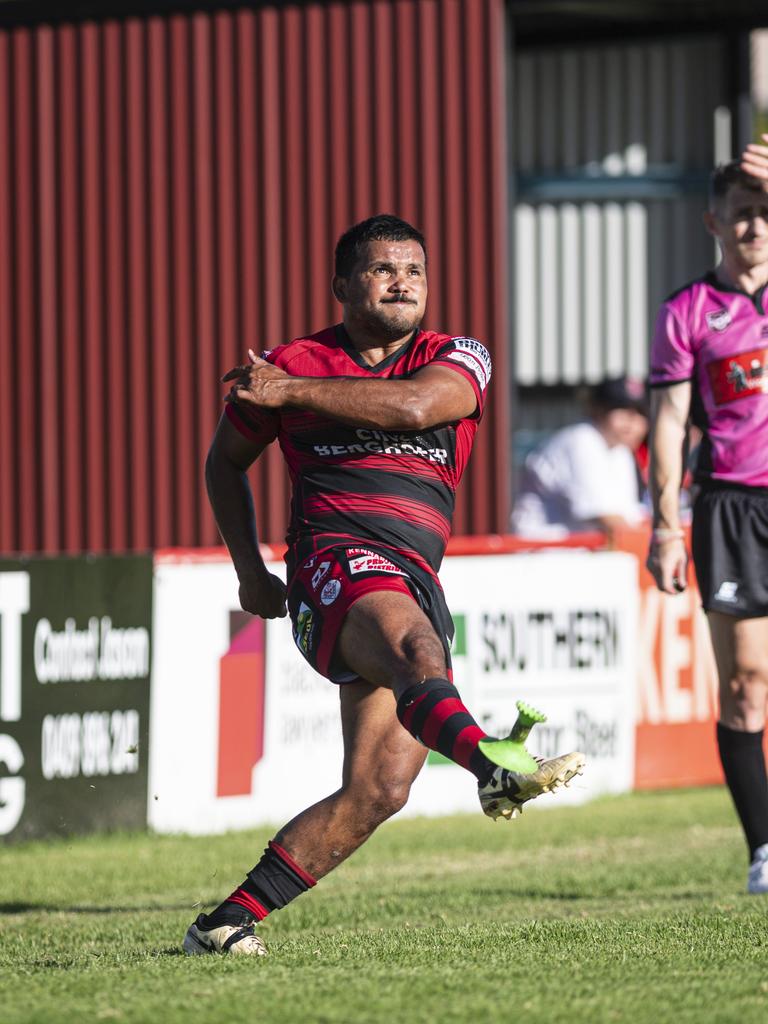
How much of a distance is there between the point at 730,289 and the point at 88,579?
4.00 metres

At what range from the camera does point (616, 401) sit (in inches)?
422

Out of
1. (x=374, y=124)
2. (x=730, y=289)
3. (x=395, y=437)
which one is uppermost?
(x=374, y=124)

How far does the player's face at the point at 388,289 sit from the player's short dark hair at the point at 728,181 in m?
1.79

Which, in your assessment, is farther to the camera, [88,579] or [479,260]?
[479,260]

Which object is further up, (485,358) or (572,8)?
(572,8)

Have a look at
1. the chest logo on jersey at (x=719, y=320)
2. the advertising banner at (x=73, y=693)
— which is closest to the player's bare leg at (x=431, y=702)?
the chest logo on jersey at (x=719, y=320)

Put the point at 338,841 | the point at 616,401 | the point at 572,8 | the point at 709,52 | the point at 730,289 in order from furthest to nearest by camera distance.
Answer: the point at 709,52, the point at 572,8, the point at 616,401, the point at 730,289, the point at 338,841

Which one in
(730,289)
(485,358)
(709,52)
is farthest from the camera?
(709,52)

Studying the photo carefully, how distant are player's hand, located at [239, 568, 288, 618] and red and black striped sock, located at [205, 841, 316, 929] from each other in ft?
2.68

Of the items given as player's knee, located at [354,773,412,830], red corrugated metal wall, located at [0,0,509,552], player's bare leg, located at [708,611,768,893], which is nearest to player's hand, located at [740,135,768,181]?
player's bare leg, located at [708,611,768,893]

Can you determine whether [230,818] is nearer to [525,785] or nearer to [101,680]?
[101,680]

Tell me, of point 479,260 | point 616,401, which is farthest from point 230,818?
point 479,260

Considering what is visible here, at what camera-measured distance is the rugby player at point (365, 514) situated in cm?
454

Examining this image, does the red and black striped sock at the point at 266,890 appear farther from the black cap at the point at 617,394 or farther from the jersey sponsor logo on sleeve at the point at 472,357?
the black cap at the point at 617,394
